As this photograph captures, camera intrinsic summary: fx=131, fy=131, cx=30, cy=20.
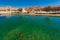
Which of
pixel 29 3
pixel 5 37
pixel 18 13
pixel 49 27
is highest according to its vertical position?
pixel 29 3

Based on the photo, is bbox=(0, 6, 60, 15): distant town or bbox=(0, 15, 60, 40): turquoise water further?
bbox=(0, 6, 60, 15): distant town

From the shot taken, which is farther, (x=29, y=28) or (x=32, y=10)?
(x=32, y=10)

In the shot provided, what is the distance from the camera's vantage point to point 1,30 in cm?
272

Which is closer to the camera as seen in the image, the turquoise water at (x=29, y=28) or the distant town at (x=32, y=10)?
the turquoise water at (x=29, y=28)

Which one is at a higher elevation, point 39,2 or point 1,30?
point 39,2

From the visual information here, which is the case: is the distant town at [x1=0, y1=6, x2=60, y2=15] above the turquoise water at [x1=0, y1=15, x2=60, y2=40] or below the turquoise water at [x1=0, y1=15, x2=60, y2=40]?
above

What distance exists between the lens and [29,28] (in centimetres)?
274

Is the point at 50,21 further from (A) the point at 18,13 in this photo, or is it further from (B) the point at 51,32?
(A) the point at 18,13

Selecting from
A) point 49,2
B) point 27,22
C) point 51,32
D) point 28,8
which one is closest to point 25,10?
point 28,8

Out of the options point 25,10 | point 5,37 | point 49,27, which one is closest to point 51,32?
point 49,27

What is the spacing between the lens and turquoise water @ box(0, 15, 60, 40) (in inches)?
106

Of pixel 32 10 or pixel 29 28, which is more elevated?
pixel 32 10

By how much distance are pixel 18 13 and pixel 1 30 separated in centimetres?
51

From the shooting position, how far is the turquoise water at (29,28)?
270cm
